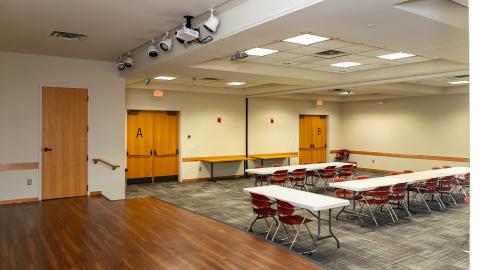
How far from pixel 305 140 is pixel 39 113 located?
11.0 metres

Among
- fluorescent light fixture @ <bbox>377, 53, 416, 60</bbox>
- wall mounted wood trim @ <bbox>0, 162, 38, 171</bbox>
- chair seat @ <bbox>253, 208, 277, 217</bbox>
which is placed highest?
fluorescent light fixture @ <bbox>377, 53, 416, 60</bbox>

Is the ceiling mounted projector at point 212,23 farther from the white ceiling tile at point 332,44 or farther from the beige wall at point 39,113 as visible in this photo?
the beige wall at point 39,113

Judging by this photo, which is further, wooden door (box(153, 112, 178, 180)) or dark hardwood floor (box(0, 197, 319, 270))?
wooden door (box(153, 112, 178, 180))

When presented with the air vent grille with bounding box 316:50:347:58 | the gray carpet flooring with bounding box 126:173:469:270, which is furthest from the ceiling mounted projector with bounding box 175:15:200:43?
the gray carpet flooring with bounding box 126:173:469:270

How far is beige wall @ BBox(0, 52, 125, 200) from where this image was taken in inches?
286

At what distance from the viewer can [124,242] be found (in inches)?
197

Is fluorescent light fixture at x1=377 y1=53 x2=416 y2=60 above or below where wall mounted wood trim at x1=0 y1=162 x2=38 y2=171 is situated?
above

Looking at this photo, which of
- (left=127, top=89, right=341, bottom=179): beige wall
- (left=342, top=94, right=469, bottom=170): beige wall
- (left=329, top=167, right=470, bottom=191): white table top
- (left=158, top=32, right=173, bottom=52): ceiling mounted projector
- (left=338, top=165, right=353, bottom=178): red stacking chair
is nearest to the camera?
(left=158, top=32, right=173, bottom=52): ceiling mounted projector

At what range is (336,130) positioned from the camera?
661 inches

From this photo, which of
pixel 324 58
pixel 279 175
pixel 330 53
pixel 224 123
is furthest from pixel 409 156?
pixel 330 53

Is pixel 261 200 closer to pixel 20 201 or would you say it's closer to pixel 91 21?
pixel 91 21

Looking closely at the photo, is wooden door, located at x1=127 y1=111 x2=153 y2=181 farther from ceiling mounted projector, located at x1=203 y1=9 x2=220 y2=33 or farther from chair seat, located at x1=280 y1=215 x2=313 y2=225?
ceiling mounted projector, located at x1=203 y1=9 x2=220 y2=33

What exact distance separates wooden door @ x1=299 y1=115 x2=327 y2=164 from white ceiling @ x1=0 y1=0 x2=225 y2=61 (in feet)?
33.4

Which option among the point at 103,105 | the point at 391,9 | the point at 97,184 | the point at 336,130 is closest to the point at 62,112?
the point at 103,105
